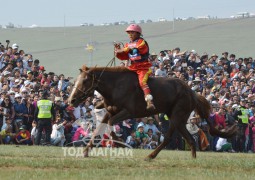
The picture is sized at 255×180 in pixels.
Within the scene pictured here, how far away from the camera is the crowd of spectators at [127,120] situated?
21.7 m

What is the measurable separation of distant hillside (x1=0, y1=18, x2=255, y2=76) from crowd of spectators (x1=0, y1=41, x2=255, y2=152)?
8.74 meters

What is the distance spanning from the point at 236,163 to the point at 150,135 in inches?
380

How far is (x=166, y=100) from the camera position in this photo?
48.2 ft

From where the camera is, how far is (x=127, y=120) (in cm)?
2308

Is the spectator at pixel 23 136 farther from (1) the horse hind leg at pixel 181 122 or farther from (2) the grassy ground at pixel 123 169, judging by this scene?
(2) the grassy ground at pixel 123 169

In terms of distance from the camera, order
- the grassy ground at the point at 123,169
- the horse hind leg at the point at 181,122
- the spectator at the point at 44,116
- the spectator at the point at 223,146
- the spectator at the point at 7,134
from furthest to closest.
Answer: the spectator at the point at 223,146, the spectator at the point at 44,116, the spectator at the point at 7,134, the horse hind leg at the point at 181,122, the grassy ground at the point at 123,169

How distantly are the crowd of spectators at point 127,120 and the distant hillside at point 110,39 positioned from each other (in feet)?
28.7

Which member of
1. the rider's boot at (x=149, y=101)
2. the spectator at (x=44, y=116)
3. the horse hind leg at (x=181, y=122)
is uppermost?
the rider's boot at (x=149, y=101)

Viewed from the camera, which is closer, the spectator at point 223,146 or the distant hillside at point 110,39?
the spectator at point 223,146

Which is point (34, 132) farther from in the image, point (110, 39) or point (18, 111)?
point (110, 39)

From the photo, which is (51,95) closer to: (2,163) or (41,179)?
(2,163)

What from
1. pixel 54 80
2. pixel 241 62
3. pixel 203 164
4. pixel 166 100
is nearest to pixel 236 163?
pixel 203 164

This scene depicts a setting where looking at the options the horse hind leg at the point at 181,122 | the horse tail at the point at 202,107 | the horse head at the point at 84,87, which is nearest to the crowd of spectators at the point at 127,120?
the horse tail at the point at 202,107

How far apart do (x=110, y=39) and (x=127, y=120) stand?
21.3 metres
